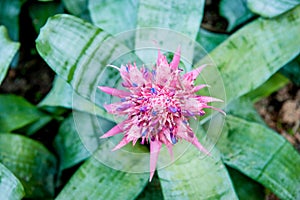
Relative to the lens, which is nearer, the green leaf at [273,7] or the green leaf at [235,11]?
the green leaf at [273,7]

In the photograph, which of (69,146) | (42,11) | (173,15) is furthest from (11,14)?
(173,15)

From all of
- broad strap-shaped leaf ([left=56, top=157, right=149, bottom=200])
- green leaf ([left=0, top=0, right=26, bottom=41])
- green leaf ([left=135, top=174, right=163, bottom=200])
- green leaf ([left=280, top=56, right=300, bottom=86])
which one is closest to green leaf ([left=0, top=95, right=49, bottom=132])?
green leaf ([left=0, top=0, right=26, bottom=41])

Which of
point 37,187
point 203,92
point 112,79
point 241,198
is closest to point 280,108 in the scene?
point 241,198

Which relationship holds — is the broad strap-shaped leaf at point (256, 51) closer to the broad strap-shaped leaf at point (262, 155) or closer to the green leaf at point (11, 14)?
the broad strap-shaped leaf at point (262, 155)

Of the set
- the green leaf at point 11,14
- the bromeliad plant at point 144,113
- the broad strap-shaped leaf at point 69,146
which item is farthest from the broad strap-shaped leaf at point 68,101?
the green leaf at point 11,14

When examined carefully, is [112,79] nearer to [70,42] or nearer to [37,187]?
[70,42]

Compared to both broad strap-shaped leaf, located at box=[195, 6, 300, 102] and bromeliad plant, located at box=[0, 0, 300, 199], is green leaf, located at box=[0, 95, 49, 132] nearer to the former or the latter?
bromeliad plant, located at box=[0, 0, 300, 199]
